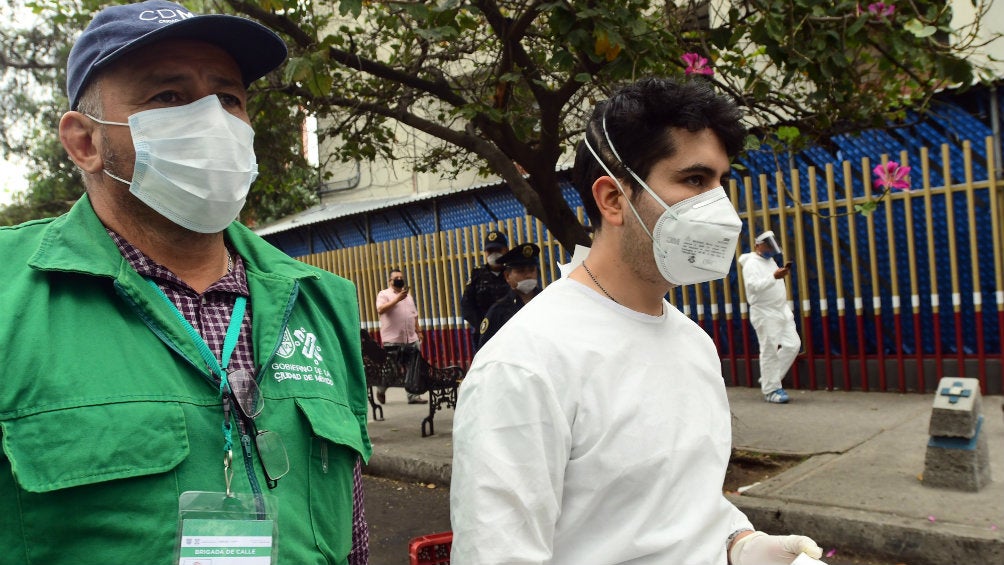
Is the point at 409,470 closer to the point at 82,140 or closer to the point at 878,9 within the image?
the point at 878,9

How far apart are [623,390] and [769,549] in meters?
0.54

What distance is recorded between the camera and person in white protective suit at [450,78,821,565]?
1.57 metres

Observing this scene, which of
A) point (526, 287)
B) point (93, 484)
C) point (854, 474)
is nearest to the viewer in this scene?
point (93, 484)

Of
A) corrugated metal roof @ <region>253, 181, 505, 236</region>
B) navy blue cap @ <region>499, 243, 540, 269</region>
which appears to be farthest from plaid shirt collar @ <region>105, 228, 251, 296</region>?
corrugated metal roof @ <region>253, 181, 505, 236</region>

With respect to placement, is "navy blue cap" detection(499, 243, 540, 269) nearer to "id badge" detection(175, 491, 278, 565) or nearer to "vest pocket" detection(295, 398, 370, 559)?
"vest pocket" detection(295, 398, 370, 559)

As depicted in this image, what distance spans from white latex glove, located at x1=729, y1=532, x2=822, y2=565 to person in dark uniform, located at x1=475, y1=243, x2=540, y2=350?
5.10 metres

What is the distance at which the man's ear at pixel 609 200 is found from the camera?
6.57 feet

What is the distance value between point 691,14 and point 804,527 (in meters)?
3.73

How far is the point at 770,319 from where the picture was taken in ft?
28.5

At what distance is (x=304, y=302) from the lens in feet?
6.00

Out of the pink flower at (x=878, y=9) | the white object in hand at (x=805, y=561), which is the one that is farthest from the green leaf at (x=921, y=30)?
the white object in hand at (x=805, y=561)

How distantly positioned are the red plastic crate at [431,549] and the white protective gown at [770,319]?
716cm

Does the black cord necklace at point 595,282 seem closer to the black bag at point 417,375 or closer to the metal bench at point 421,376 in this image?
the metal bench at point 421,376

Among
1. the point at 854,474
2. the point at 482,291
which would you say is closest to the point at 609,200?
the point at 854,474
